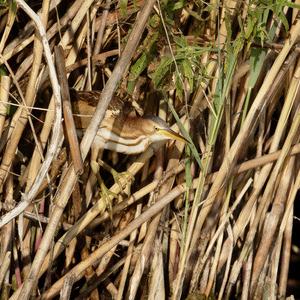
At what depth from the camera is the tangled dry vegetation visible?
8.16 feet

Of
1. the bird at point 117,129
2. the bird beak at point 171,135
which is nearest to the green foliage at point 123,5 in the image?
the bird at point 117,129

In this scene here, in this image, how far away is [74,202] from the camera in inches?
104

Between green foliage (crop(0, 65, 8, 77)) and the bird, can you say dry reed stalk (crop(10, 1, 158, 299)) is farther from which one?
green foliage (crop(0, 65, 8, 77))

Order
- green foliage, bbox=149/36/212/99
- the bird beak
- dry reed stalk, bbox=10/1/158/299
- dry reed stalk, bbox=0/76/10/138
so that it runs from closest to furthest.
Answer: dry reed stalk, bbox=10/1/158/299
green foliage, bbox=149/36/212/99
dry reed stalk, bbox=0/76/10/138
the bird beak

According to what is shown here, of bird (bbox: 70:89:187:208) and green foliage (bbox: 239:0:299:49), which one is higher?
green foliage (bbox: 239:0:299:49)

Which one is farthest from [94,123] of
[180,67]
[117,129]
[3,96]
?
[117,129]

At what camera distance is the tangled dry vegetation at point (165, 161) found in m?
2.49

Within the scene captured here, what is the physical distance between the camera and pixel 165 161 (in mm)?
2787

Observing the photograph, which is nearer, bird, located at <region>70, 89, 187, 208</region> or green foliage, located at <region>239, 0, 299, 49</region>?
green foliage, located at <region>239, 0, 299, 49</region>

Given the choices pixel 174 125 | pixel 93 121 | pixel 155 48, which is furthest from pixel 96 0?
pixel 93 121

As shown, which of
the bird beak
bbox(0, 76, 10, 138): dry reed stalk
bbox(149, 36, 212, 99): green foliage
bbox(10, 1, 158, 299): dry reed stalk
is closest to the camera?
bbox(10, 1, 158, 299): dry reed stalk

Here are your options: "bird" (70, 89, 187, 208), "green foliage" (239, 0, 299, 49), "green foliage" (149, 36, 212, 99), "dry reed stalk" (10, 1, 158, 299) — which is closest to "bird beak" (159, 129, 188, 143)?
"bird" (70, 89, 187, 208)

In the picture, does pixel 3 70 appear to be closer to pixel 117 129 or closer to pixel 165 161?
pixel 117 129

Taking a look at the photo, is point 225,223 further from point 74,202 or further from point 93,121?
point 93,121
